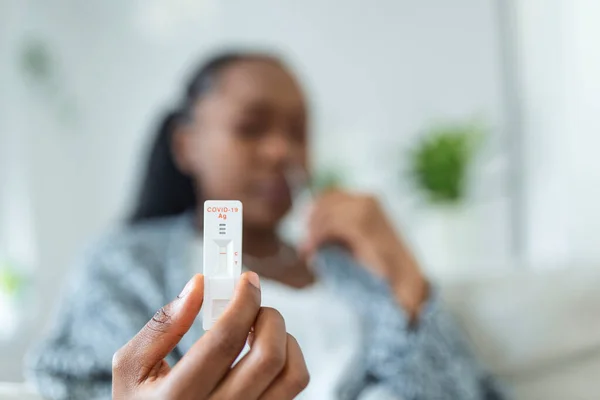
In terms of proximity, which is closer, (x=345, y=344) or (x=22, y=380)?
(x=22, y=380)

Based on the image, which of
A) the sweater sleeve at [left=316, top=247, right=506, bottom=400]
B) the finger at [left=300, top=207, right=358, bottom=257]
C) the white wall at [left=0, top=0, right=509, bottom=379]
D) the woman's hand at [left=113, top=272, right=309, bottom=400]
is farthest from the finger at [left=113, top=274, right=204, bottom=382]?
the white wall at [left=0, top=0, right=509, bottom=379]

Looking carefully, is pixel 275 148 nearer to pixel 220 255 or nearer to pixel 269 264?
pixel 269 264

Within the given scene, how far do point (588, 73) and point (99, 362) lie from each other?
3.12 feet

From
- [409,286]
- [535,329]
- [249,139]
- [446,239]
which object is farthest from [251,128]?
[446,239]

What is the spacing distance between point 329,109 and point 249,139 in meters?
0.72

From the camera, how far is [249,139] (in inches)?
33.3

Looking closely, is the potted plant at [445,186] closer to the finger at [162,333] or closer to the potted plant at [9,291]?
the potted plant at [9,291]

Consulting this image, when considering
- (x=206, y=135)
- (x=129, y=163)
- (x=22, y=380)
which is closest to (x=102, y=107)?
(x=129, y=163)

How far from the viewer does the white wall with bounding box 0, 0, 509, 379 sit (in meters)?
1.49

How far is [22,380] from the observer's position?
0.62 metres

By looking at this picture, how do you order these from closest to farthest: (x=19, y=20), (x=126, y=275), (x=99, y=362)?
(x=99, y=362) → (x=126, y=275) → (x=19, y=20)

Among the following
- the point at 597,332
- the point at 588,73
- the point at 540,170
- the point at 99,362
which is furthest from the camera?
the point at 540,170

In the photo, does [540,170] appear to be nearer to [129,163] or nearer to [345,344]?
[345,344]

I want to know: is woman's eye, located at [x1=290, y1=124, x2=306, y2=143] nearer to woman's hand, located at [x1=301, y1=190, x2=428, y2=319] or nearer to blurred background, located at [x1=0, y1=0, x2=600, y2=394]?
woman's hand, located at [x1=301, y1=190, x2=428, y2=319]
